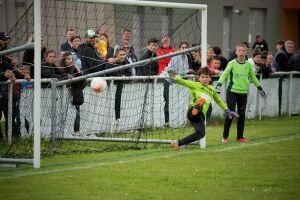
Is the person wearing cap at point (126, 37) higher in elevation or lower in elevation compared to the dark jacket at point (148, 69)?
higher

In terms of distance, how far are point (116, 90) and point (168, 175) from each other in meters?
5.87

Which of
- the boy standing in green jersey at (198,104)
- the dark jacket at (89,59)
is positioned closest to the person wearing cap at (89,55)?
the dark jacket at (89,59)

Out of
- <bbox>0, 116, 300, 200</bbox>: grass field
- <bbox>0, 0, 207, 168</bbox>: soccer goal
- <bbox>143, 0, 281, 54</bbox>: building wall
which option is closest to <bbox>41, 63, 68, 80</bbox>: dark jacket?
<bbox>0, 0, 207, 168</bbox>: soccer goal

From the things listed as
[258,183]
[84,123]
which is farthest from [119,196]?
[84,123]

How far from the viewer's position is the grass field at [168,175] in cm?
1146

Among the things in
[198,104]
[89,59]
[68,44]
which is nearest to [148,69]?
[89,59]

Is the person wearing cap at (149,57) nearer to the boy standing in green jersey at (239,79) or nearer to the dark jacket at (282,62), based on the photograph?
the boy standing in green jersey at (239,79)

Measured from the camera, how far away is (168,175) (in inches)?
514

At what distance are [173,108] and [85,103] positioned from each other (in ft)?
6.85

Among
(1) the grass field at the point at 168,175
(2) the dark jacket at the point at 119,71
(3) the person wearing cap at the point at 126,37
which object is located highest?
(3) the person wearing cap at the point at 126,37

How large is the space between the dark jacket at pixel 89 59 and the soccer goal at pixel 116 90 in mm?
392

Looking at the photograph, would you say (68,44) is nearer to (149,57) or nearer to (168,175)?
(149,57)

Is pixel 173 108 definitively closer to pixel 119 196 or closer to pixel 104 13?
pixel 104 13

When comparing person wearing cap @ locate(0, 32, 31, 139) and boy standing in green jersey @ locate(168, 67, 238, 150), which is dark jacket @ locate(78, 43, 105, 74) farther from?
boy standing in green jersey @ locate(168, 67, 238, 150)
